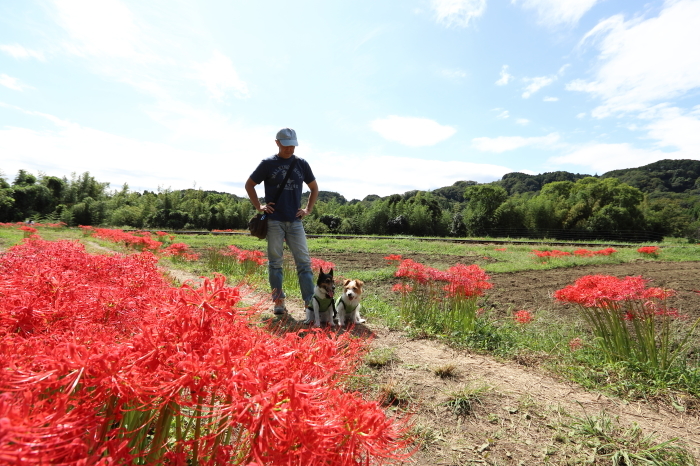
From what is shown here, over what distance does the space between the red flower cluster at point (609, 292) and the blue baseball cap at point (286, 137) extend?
369cm

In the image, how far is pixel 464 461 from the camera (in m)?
2.03

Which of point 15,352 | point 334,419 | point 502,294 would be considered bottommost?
point 502,294

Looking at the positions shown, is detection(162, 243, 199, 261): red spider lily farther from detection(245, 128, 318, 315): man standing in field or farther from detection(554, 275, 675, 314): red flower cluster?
detection(554, 275, 675, 314): red flower cluster

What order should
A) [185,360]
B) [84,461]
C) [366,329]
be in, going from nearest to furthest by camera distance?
[84,461] → [185,360] → [366,329]

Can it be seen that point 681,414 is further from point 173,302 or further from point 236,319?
point 173,302

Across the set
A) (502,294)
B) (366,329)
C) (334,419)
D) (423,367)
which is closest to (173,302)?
(334,419)

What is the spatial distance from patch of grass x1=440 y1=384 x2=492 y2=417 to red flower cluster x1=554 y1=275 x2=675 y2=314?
5.04ft

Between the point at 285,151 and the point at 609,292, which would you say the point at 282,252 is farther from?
the point at 609,292

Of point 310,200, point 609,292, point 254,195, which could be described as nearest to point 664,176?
point 609,292

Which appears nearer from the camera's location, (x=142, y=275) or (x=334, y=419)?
(x=334, y=419)

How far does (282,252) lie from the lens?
479 cm

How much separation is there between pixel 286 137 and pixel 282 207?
931 millimetres

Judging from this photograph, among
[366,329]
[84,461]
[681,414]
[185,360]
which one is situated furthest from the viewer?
[366,329]

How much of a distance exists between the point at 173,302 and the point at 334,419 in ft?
2.04
